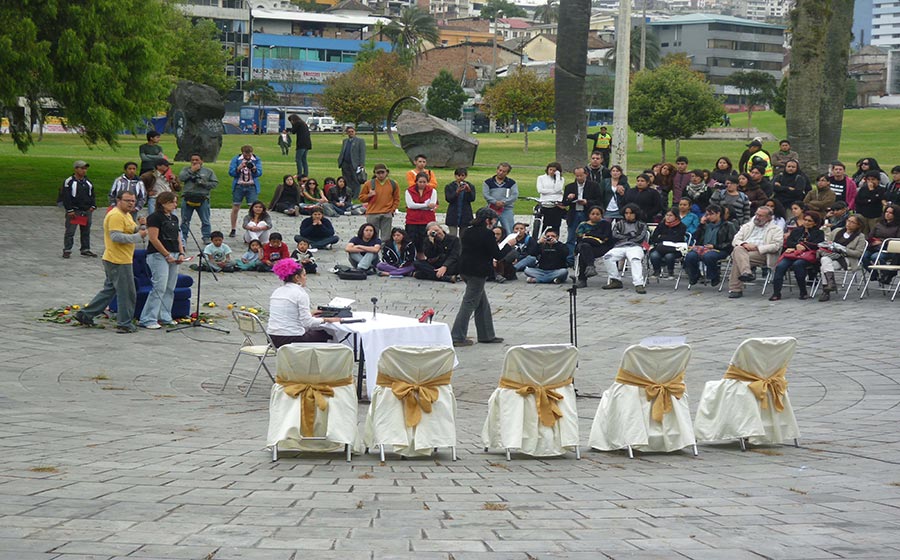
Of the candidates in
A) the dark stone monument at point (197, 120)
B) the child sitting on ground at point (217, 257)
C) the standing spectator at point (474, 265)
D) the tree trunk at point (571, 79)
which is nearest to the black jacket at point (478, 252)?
the standing spectator at point (474, 265)

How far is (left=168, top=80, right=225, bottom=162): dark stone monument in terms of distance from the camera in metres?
43.6

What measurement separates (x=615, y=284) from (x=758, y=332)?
4.35 meters

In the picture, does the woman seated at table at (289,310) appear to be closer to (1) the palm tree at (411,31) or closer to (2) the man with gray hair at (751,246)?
(2) the man with gray hair at (751,246)

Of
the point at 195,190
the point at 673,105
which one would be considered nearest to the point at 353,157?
the point at 195,190

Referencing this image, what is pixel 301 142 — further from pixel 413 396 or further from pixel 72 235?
pixel 413 396

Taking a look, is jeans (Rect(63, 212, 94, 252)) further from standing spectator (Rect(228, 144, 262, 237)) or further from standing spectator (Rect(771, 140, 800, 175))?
standing spectator (Rect(771, 140, 800, 175))

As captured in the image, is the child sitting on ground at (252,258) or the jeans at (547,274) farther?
the child sitting on ground at (252,258)

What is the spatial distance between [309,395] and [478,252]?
5.82 m

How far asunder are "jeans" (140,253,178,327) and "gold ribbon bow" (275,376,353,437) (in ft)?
21.3

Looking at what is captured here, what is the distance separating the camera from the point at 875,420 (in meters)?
10.6

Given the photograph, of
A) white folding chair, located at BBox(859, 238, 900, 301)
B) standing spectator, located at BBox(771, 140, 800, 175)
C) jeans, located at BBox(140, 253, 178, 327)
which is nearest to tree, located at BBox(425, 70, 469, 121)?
standing spectator, located at BBox(771, 140, 800, 175)

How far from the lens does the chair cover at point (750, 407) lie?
975 cm

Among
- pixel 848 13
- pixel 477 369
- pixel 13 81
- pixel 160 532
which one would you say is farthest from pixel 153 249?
pixel 848 13

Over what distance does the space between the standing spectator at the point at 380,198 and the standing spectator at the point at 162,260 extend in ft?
22.8
